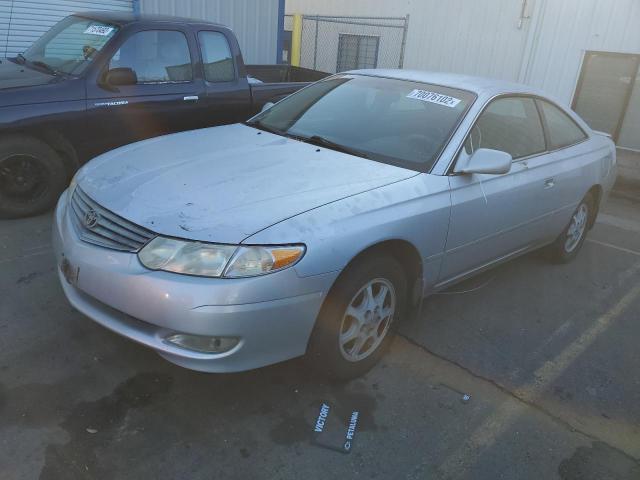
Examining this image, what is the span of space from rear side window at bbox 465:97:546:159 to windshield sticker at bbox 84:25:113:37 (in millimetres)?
3539

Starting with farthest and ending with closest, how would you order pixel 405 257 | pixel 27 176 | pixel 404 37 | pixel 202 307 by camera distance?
pixel 404 37 → pixel 27 176 → pixel 405 257 → pixel 202 307

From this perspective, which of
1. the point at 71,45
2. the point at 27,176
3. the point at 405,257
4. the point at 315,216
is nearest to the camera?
the point at 315,216

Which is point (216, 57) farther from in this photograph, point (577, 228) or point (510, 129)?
point (577, 228)

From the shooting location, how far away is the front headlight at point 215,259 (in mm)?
2350

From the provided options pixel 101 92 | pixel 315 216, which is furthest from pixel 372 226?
pixel 101 92

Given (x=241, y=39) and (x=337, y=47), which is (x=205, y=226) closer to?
(x=241, y=39)

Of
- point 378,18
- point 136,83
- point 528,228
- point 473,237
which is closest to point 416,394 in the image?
point 473,237

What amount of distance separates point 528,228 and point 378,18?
11399mm

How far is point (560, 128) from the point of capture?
4477 mm

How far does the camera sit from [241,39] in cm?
984

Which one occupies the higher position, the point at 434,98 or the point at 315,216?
the point at 434,98

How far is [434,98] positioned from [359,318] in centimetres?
167

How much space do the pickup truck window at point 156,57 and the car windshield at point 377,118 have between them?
1.72 meters

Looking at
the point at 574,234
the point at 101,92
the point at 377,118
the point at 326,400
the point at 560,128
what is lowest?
the point at 326,400
